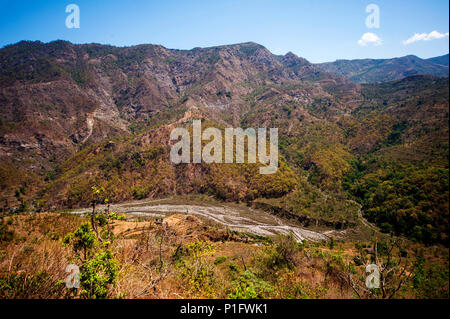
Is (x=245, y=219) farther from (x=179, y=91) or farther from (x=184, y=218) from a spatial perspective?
(x=179, y=91)

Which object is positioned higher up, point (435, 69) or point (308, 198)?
point (435, 69)

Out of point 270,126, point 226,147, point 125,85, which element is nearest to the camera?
point 226,147

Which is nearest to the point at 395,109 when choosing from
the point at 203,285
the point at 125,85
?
the point at 203,285

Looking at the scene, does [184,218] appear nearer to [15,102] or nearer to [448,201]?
[448,201]

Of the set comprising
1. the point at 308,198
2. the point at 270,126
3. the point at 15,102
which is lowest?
the point at 308,198
